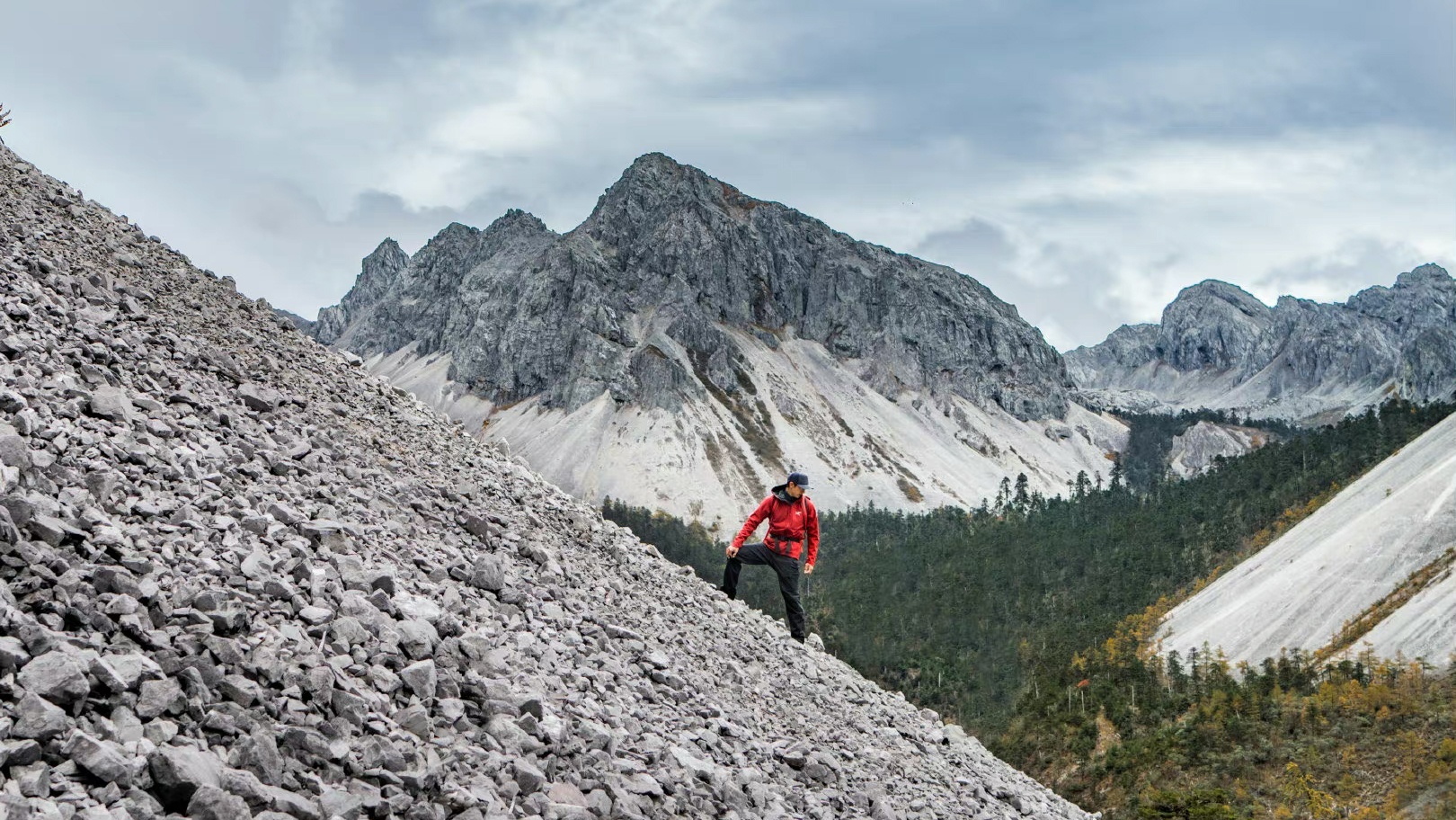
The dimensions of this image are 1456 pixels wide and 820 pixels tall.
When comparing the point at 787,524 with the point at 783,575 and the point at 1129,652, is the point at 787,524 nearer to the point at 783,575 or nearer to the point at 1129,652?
the point at 783,575

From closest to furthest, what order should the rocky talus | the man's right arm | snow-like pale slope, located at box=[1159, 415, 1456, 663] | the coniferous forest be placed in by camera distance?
the rocky talus → the man's right arm → the coniferous forest → snow-like pale slope, located at box=[1159, 415, 1456, 663]

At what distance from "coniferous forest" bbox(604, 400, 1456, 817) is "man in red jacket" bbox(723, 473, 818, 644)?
55.2 meters

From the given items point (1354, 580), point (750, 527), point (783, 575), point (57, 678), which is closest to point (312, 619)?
point (57, 678)

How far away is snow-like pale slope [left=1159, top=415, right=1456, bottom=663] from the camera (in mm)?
76125

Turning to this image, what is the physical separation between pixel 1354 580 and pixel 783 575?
285ft

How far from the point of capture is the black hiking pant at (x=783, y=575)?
1975 centimetres

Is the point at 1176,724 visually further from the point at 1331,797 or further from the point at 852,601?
the point at 852,601

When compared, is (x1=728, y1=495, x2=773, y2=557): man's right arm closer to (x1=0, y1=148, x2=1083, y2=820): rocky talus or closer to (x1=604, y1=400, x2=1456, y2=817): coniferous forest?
(x1=0, y1=148, x2=1083, y2=820): rocky talus

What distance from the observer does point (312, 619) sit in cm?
897

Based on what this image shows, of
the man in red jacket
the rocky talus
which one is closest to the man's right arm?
the man in red jacket

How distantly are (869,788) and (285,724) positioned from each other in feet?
27.8

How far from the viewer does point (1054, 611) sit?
152375mm

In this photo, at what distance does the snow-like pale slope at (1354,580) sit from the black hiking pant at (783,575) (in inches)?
2960

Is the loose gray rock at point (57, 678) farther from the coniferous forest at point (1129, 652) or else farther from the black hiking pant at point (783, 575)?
the coniferous forest at point (1129, 652)
